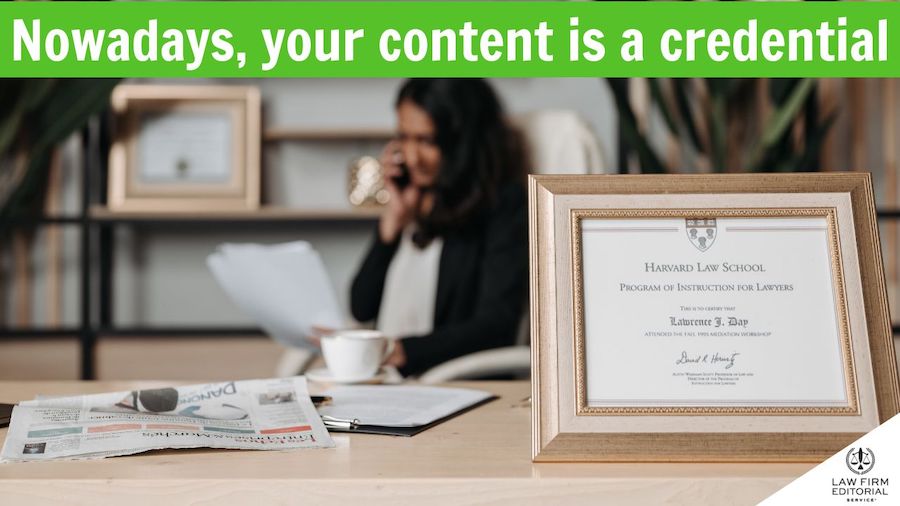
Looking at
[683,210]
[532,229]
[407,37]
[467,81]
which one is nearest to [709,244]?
[683,210]

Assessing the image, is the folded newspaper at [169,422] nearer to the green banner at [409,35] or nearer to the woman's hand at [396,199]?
the green banner at [409,35]

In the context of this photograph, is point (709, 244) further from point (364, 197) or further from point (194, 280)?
point (194, 280)

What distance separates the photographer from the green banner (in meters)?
1.56

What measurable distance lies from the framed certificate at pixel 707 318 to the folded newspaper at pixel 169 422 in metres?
0.22

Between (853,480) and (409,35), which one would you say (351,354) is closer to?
(853,480)

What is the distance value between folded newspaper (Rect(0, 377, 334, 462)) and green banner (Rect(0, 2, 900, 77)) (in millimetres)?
864

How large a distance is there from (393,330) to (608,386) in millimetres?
1526

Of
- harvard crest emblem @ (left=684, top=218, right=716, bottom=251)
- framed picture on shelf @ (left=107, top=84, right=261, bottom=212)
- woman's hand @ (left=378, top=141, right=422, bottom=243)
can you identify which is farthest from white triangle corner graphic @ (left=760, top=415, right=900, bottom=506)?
framed picture on shelf @ (left=107, top=84, right=261, bottom=212)

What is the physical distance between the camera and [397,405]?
85 cm

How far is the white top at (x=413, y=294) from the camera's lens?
83.2 inches

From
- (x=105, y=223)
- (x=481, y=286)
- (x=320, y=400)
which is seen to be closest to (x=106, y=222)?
(x=105, y=223)

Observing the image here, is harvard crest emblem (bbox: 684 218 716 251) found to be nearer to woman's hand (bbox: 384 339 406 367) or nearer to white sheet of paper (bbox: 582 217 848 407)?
white sheet of paper (bbox: 582 217 848 407)

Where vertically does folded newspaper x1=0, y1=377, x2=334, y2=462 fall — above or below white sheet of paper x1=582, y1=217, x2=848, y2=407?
below

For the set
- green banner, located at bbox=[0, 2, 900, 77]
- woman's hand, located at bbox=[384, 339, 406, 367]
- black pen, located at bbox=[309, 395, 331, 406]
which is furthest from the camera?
woman's hand, located at bbox=[384, 339, 406, 367]
